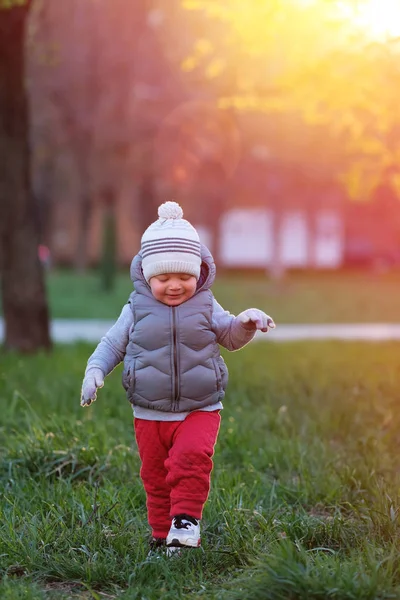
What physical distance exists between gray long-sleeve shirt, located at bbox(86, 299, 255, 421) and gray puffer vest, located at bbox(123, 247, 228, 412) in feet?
0.16

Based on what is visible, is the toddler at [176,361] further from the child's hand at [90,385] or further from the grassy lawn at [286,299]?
the grassy lawn at [286,299]

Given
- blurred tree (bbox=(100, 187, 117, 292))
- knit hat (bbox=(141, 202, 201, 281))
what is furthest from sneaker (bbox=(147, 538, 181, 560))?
blurred tree (bbox=(100, 187, 117, 292))

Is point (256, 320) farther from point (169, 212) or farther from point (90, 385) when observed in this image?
point (90, 385)

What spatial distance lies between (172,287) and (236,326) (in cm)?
32

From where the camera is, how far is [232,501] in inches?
180

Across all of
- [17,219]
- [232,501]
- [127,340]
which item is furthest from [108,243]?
[127,340]

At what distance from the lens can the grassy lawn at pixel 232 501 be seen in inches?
139

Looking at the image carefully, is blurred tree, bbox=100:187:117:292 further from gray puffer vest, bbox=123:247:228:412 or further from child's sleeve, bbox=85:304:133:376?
gray puffer vest, bbox=123:247:228:412

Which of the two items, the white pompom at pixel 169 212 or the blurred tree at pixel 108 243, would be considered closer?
the white pompom at pixel 169 212

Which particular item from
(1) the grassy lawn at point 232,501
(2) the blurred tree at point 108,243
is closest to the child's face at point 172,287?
(1) the grassy lawn at point 232,501

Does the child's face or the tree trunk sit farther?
the tree trunk

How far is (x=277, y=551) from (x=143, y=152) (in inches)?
1049

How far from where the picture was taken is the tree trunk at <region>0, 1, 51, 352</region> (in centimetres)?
1055

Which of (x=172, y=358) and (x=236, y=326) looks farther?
(x=236, y=326)
